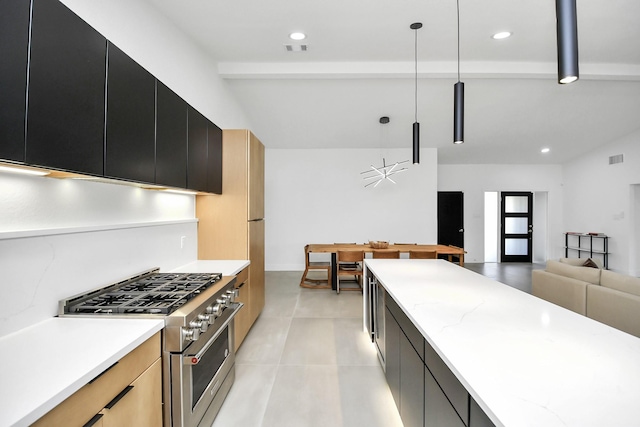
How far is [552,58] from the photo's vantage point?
420cm

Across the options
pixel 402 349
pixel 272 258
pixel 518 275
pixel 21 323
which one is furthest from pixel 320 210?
pixel 21 323

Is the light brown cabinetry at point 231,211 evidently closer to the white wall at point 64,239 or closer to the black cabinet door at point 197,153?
the black cabinet door at point 197,153

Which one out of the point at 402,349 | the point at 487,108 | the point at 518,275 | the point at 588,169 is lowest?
the point at 518,275

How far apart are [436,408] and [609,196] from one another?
28.5 ft

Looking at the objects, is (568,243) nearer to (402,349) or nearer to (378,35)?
(378,35)

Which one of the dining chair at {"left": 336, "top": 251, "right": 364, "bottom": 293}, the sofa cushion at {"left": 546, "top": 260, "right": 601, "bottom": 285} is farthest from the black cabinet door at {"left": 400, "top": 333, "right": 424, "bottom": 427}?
the dining chair at {"left": 336, "top": 251, "right": 364, "bottom": 293}

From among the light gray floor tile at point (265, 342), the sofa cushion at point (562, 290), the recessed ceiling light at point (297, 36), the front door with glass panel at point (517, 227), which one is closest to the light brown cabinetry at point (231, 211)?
the light gray floor tile at point (265, 342)

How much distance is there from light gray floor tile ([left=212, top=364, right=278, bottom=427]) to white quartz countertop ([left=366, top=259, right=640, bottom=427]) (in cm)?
132

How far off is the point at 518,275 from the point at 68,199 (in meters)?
7.83

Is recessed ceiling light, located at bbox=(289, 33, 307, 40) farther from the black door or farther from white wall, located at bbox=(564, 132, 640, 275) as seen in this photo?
white wall, located at bbox=(564, 132, 640, 275)

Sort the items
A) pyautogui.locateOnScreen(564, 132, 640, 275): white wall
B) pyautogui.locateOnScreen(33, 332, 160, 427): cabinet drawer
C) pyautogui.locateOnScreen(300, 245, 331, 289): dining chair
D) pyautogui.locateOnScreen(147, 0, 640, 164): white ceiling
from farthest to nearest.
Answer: pyautogui.locateOnScreen(564, 132, 640, 275): white wall < pyautogui.locateOnScreen(300, 245, 331, 289): dining chair < pyautogui.locateOnScreen(147, 0, 640, 164): white ceiling < pyautogui.locateOnScreen(33, 332, 160, 427): cabinet drawer

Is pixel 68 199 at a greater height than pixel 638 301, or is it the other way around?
pixel 68 199

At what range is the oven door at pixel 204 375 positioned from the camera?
60.1 inches

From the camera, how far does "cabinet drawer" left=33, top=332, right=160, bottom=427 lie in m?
0.92
